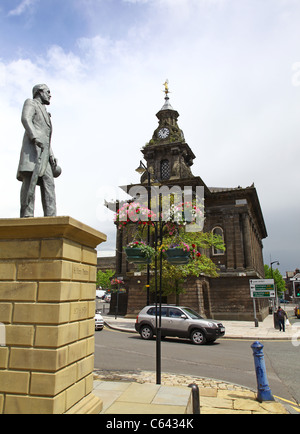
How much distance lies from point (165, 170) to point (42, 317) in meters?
35.3

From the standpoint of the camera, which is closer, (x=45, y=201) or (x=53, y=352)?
(x=53, y=352)

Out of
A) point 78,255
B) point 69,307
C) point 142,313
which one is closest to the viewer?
point 69,307

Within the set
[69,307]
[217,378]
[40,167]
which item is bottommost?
[217,378]

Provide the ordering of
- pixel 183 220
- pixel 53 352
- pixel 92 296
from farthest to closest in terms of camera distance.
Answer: pixel 183 220 < pixel 92 296 < pixel 53 352

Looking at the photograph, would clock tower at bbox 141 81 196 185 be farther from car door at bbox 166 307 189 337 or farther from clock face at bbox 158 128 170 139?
car door at bbox 166 307 189 337

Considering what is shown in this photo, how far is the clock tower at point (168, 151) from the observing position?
3747cm

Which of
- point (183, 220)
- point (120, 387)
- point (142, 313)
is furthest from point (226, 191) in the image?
point (120, 387)

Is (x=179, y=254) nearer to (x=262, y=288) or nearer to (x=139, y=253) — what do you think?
(x=139, y=253)

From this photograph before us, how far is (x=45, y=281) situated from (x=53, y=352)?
2.68 ft

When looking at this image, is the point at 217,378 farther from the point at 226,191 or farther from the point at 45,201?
the point at 226,191

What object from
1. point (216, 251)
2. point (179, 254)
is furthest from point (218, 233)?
point (179, 254)

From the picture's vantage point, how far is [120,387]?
5.41 m

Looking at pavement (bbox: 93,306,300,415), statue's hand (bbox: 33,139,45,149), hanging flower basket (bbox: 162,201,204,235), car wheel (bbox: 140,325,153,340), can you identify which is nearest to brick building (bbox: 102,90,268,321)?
car wheel (bbox: 140,325,153,340)

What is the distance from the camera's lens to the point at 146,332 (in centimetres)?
→ 1548
